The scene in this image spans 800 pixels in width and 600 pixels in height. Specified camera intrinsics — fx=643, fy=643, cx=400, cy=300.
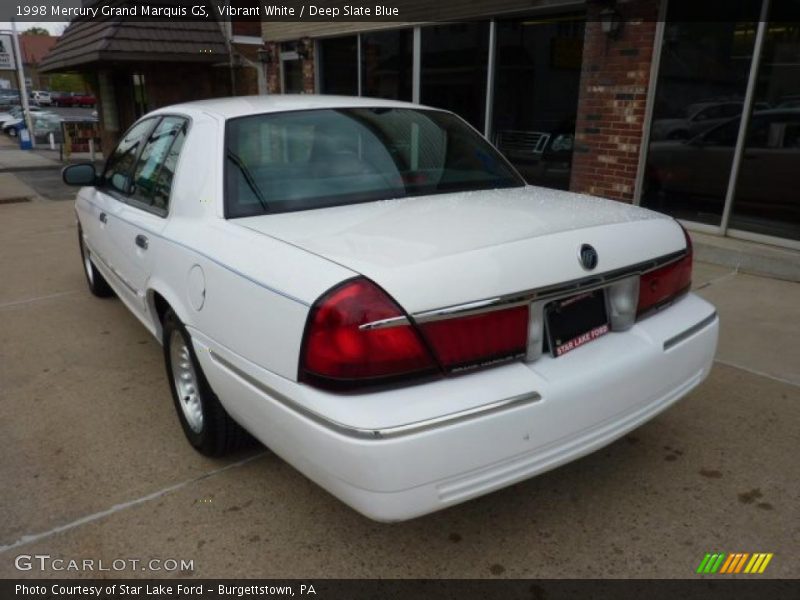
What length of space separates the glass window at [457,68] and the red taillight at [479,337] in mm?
6712

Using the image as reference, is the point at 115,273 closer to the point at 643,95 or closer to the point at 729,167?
the point at 643,95

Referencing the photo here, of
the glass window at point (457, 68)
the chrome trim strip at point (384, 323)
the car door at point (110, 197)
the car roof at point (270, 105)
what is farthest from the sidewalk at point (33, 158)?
the chrome trim strip at point (384, 323)

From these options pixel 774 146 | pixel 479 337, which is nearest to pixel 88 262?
pixel 479 337

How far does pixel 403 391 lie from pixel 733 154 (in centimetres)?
525

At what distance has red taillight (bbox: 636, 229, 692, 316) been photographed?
2434mm

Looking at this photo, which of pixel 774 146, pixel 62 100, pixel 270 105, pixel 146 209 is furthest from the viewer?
pixel 62 100

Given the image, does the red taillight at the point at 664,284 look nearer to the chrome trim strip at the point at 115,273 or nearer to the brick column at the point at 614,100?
the chrome trim strip at the point at 115,273

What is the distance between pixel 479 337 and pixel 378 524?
959 mm

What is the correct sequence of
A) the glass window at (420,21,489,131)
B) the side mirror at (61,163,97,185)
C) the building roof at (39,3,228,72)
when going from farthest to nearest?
the building roof at (39,3,228,72)
the glass window at (420,21,489,131)
the side mirror at (61,163,97,185)

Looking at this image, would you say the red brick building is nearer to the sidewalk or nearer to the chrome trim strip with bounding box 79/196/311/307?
the chrome trim strip with bounding box 79/196/311/307

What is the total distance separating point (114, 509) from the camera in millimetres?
2590

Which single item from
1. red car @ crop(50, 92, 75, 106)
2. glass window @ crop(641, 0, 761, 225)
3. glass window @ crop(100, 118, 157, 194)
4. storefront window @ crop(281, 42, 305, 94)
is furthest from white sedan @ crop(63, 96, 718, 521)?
red car @ crop(50, 92, 75, 106)

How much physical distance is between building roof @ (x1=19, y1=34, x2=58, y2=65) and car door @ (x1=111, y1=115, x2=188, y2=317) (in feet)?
283

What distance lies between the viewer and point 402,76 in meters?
9.52
